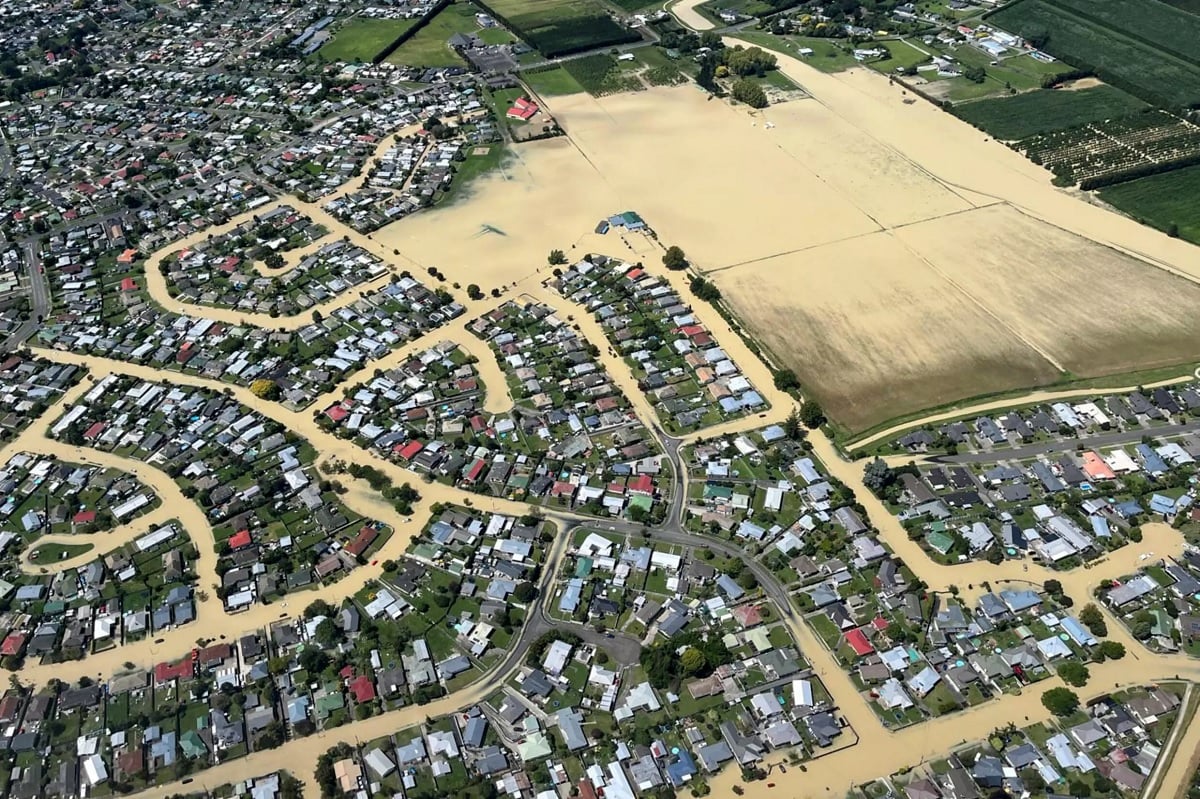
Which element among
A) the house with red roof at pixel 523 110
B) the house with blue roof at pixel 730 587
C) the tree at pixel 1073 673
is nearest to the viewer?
the tree at pixel 1073 673

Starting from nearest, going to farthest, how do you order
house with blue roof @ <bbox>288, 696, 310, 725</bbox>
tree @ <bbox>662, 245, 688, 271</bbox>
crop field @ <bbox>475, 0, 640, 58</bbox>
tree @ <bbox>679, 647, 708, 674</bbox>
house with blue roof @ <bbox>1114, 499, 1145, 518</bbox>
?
house with blue roof @ <bbox>288, 696, 310, 725</bbox> < tree @ <bbox>679, 647, 708, 674</bbox> < house with blue roof @ <bbox>1114, 499, 1145, 518</bbox> < tree @ <bbox>662, 245, 688, 271</bbox> < crop field @ <bbox>475, 0, 640, 58</bbox>

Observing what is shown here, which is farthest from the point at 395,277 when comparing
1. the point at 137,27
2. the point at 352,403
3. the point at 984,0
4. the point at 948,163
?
the point at 984,0

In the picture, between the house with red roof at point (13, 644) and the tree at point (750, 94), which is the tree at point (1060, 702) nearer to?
the house with red roof at point (13, 644)

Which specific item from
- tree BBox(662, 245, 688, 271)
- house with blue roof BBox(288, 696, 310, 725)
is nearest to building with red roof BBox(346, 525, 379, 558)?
house with blue roof BBox(288, 696, 310, 725)

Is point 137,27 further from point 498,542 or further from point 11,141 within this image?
point 498,542

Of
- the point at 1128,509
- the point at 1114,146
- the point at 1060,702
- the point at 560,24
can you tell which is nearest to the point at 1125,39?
the point at 1114,146

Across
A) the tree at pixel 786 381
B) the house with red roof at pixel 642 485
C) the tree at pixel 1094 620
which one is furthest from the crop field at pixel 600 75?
the tree at pixel 1094 620

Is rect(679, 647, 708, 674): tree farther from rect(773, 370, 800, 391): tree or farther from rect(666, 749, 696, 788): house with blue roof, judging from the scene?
rect(773, 370, 800, 391): tree
